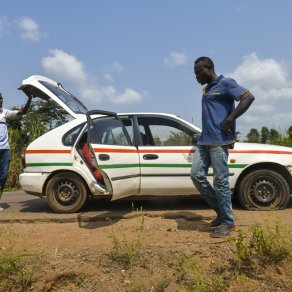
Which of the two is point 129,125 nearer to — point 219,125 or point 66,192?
point 66,192

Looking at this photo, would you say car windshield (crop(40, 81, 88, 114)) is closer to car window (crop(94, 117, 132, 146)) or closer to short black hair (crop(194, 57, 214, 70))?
car window (crop(94, 117, 132, 146))

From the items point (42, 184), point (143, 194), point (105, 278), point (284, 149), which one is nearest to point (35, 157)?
point (42, 184)

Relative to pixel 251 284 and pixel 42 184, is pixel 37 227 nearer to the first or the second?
pixel 42 184

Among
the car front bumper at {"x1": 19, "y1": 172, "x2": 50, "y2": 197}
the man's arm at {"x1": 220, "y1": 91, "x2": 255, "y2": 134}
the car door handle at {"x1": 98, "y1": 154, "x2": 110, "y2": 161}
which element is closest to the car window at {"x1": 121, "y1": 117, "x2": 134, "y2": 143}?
the car door handle at {"x1": 98, "y1": 154, "x2": 110, "y2": 161}

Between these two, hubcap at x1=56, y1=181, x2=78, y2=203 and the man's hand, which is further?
hubcap at x1=56, y1=181, x2=78, y2=203

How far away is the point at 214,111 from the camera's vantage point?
4.67 m

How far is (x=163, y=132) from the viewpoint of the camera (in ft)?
21.6

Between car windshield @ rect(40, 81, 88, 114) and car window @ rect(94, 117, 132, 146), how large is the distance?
2.23ft

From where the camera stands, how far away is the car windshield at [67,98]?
6702 millimetres

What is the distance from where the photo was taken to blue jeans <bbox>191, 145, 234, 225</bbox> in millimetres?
4617

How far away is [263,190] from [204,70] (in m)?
2.53

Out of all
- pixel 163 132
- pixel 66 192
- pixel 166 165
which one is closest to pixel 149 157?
pixel 166 165

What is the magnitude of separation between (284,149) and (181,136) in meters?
1.65

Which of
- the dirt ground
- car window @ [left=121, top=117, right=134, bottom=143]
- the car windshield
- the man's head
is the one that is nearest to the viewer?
the dirt ground
